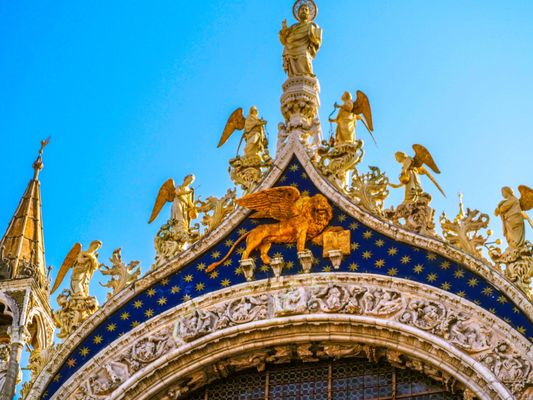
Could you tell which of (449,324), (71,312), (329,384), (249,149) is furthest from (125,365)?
(449,324)

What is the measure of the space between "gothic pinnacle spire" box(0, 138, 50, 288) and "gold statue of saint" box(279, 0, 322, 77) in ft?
12.1

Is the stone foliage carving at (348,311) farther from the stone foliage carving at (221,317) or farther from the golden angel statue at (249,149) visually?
the golden angel statue at (249,149)

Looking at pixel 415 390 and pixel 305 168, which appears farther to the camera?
pixel 305 168

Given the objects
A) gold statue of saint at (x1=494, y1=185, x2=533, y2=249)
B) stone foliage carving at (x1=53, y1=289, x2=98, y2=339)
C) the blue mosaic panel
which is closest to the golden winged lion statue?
the blue mosaic panel

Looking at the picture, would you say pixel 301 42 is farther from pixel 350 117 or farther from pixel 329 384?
pixel 329 384

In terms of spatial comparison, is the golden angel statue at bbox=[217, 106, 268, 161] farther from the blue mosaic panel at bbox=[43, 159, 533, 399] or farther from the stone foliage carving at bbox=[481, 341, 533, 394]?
the stone foliage carving at bbox=[481, 341, 533, 394]

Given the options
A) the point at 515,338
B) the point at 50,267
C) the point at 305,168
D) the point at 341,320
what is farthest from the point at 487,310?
the point at 50,267

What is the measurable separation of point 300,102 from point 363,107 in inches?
34.7

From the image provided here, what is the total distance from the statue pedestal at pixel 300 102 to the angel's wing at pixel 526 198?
335 centimetres

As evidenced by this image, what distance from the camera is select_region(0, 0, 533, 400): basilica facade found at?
63.4 ft

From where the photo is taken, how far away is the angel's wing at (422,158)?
69.3ft

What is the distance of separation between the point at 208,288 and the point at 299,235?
1.34 m

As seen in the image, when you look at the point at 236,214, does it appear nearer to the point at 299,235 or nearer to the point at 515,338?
the point at 299,235

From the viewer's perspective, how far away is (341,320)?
64.5ft
